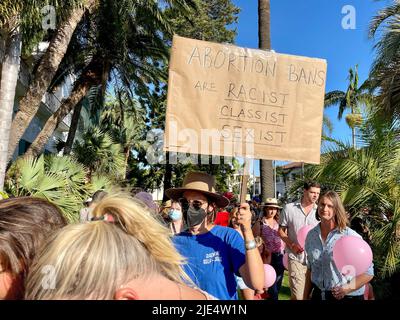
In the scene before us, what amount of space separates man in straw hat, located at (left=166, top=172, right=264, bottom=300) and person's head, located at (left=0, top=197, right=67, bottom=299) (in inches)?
40.5

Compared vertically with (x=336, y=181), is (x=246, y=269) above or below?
below

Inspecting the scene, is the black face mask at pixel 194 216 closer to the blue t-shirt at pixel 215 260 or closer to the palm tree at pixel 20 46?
→ the blue t-shirt at pixel 215 260

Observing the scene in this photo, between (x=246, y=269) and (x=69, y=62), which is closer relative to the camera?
(x=246, y=269)

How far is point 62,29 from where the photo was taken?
9.79 metres

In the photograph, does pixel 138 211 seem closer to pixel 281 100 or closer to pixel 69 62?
pixel 281 100

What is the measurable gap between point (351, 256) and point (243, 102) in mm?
1425

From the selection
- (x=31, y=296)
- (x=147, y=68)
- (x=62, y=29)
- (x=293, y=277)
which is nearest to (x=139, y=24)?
(x=147, y=68)

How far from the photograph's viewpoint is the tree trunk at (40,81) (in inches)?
373

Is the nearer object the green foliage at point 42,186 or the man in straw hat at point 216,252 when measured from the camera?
the man in straw hat at point 216,252

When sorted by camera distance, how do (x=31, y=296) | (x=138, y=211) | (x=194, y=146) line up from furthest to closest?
(x=194, y=146), (x=138, y=211), (x=31, y=296)

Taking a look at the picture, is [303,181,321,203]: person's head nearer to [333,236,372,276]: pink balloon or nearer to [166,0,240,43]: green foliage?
[333,236,372,276]: pink balloon

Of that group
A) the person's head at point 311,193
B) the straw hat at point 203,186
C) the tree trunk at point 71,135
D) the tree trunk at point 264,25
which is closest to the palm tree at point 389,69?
the tree trunk at point 264,25

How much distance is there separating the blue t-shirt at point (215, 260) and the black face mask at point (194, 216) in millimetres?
93
